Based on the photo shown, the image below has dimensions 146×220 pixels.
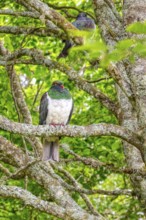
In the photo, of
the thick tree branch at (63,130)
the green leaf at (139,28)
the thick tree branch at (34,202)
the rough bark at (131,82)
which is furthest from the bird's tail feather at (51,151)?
the green leaf at (139,28)

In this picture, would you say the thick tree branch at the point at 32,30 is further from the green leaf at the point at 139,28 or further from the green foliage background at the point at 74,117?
the green leaf at the point at 139,28

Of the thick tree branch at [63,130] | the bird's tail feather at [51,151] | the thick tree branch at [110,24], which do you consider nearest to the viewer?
the thick tree branch at [63,130]

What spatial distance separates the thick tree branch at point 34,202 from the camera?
3568mm

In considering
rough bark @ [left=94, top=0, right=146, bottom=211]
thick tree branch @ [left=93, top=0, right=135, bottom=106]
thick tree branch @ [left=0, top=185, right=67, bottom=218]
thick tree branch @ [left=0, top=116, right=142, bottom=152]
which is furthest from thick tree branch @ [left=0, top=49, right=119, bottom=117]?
thick tree branch @ [left=0, top=185, right=67, bottom=218]

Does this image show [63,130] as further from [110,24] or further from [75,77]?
[110,24]

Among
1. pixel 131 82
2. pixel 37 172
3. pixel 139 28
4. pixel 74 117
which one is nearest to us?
pixel 139 28

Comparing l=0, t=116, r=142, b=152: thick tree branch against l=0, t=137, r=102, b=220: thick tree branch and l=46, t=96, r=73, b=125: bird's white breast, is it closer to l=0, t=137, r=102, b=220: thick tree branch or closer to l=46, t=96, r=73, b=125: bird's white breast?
l=0, t=137, r=102, b=220: thick tree branch

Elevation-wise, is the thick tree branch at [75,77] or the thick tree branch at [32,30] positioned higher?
the thick tree branch at [32,30]

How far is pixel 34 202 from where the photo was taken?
3637 mm

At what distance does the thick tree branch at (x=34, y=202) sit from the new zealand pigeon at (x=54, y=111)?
61.0 inches

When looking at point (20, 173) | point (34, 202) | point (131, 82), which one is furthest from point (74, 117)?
point (34, 202)

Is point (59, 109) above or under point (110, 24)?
under

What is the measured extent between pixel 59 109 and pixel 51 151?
1.47 feet

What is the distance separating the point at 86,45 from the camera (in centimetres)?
177
